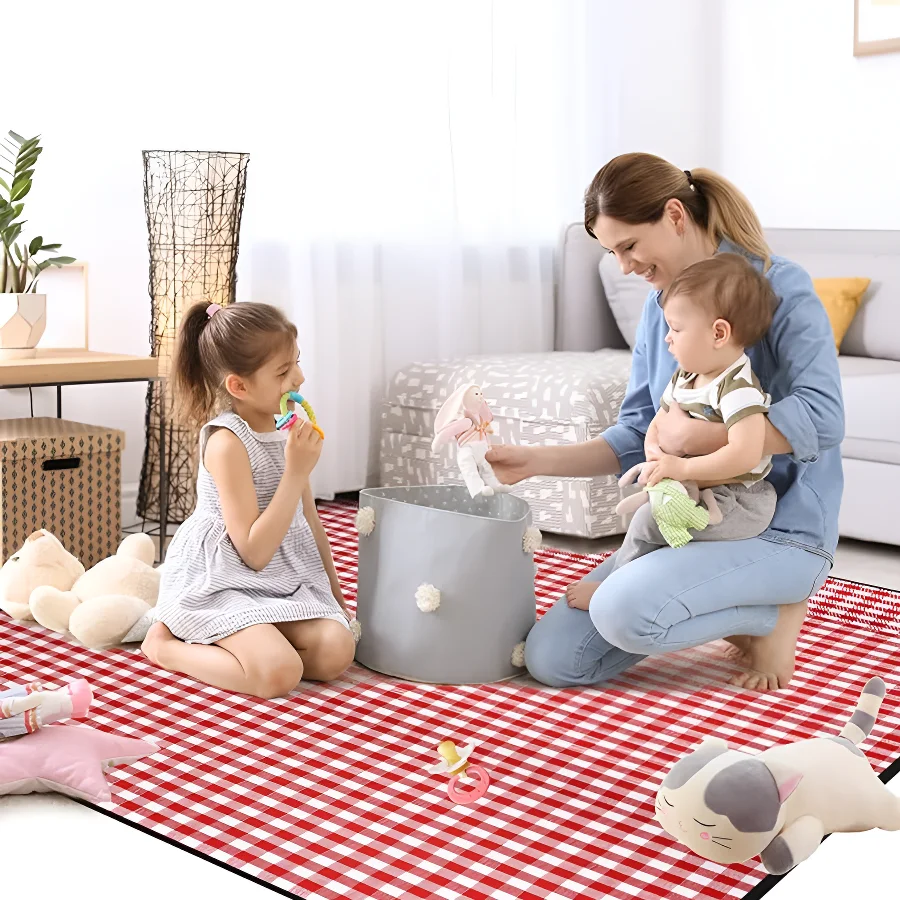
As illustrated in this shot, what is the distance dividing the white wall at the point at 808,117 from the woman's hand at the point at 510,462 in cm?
249

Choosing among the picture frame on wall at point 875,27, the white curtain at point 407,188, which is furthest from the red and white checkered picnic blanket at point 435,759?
the picture frame on wall at point 875,27

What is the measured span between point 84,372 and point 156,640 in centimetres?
85

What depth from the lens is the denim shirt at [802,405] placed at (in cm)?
189

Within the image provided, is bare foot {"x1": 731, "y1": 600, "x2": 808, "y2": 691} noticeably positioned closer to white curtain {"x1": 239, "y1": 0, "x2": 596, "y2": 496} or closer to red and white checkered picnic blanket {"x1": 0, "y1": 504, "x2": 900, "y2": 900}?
red and white checkered picnic blanket {"x1": 0, "y1": 504, "x2": 900, "y2": 900}

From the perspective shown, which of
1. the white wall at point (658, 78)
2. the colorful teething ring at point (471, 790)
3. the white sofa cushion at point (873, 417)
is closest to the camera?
the colorful teething ring at point (471, 790)

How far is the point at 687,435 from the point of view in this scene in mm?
1940

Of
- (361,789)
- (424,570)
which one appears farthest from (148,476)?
(361,789)

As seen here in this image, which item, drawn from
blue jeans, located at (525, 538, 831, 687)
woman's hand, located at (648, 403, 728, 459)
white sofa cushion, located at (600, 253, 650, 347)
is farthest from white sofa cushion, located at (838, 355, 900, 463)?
woman's hand, located at (648, 403, 728, 459)

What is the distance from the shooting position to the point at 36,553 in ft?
7.91

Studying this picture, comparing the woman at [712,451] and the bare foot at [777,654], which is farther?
the bare foot at [777,654]

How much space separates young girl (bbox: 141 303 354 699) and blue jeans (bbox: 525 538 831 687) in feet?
1.18

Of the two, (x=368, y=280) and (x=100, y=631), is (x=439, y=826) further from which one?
(x=368, y=280)

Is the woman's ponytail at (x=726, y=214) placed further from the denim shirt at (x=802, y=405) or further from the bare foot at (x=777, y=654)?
the bare foot at (x=777, y=654)

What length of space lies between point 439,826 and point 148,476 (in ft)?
6.24
